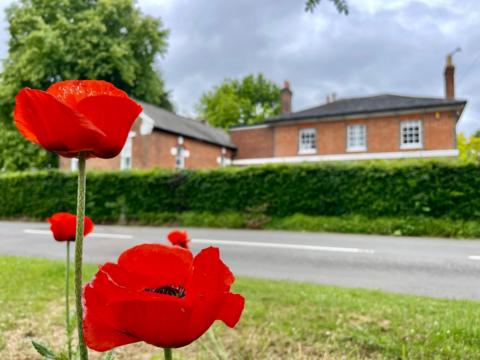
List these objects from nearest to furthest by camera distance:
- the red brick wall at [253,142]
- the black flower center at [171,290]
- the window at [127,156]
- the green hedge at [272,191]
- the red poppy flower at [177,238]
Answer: the black flower center at [171,290], the red poppy flower at [177,238], the green hedge at [272,191], the window at [127,156], the red brick wall at [253,142]

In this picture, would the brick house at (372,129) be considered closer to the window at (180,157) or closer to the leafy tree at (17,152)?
the window at (180,157)

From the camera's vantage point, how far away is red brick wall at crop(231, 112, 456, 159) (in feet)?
69.2

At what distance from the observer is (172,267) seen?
28.0 inches

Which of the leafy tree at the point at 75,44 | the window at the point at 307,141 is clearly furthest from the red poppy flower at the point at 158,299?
the leafy tree at the point at 75,44

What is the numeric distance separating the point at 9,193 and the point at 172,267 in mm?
19908

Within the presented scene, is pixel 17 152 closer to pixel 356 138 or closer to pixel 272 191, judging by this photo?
pixel 272 191

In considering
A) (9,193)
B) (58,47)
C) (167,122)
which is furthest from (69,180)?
(58,47)

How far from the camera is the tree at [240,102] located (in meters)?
41.6

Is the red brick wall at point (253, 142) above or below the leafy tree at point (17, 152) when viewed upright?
above

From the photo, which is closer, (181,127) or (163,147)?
(163,147)

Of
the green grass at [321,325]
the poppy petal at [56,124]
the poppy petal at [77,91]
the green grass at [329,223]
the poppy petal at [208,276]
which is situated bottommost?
the green grass at [321,325]

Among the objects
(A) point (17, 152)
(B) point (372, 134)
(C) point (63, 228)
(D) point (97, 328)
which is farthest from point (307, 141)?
(D) point (97, 328)

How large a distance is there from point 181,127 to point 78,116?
2426 cm

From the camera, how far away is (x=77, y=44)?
23078 mm
